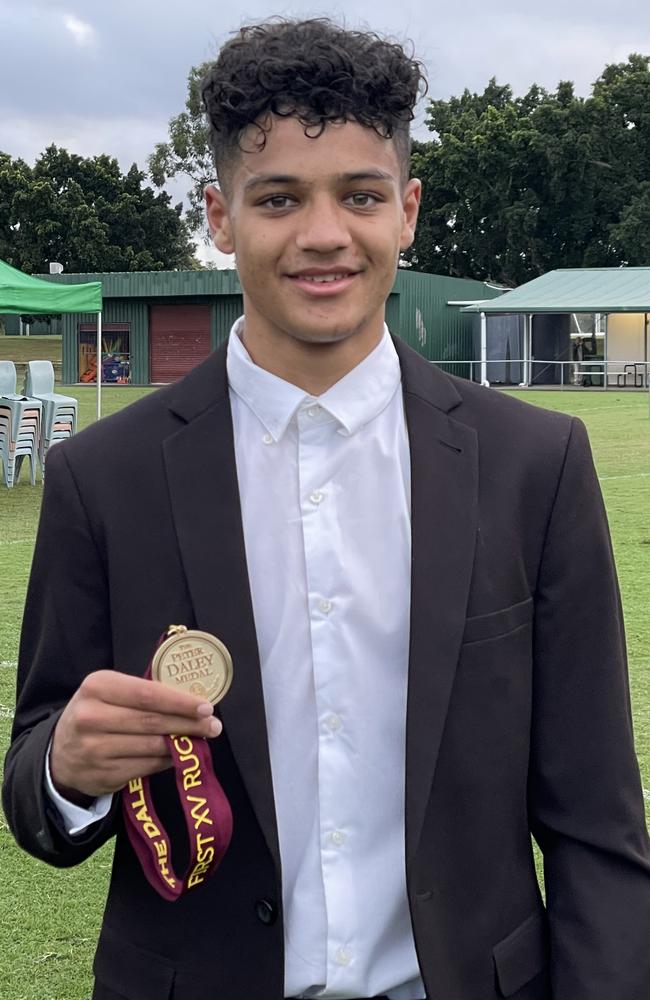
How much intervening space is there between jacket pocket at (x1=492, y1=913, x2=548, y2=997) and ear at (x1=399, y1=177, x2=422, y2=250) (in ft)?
3.30

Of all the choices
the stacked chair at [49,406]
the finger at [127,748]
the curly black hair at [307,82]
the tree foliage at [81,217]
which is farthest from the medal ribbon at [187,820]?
the tree foliage at [81,217]

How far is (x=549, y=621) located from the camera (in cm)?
183

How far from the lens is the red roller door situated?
150 ft

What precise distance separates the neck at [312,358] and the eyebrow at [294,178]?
0.69 ft

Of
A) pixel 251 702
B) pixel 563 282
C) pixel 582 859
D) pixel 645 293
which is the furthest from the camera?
pixel 563 282

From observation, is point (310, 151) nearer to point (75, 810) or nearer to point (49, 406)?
point (75, 810)

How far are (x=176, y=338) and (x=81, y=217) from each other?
15820 mm

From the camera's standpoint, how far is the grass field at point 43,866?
13.2ft

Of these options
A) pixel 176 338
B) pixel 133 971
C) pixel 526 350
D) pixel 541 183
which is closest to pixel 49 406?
pixel 133 971

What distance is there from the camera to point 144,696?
1.52 meters

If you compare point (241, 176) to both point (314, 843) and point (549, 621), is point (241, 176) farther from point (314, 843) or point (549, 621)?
point (314, 843)

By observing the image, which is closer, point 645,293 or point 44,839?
point 44,839

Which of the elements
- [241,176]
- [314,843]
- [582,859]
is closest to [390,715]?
[314,843]

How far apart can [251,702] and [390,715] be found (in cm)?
20
